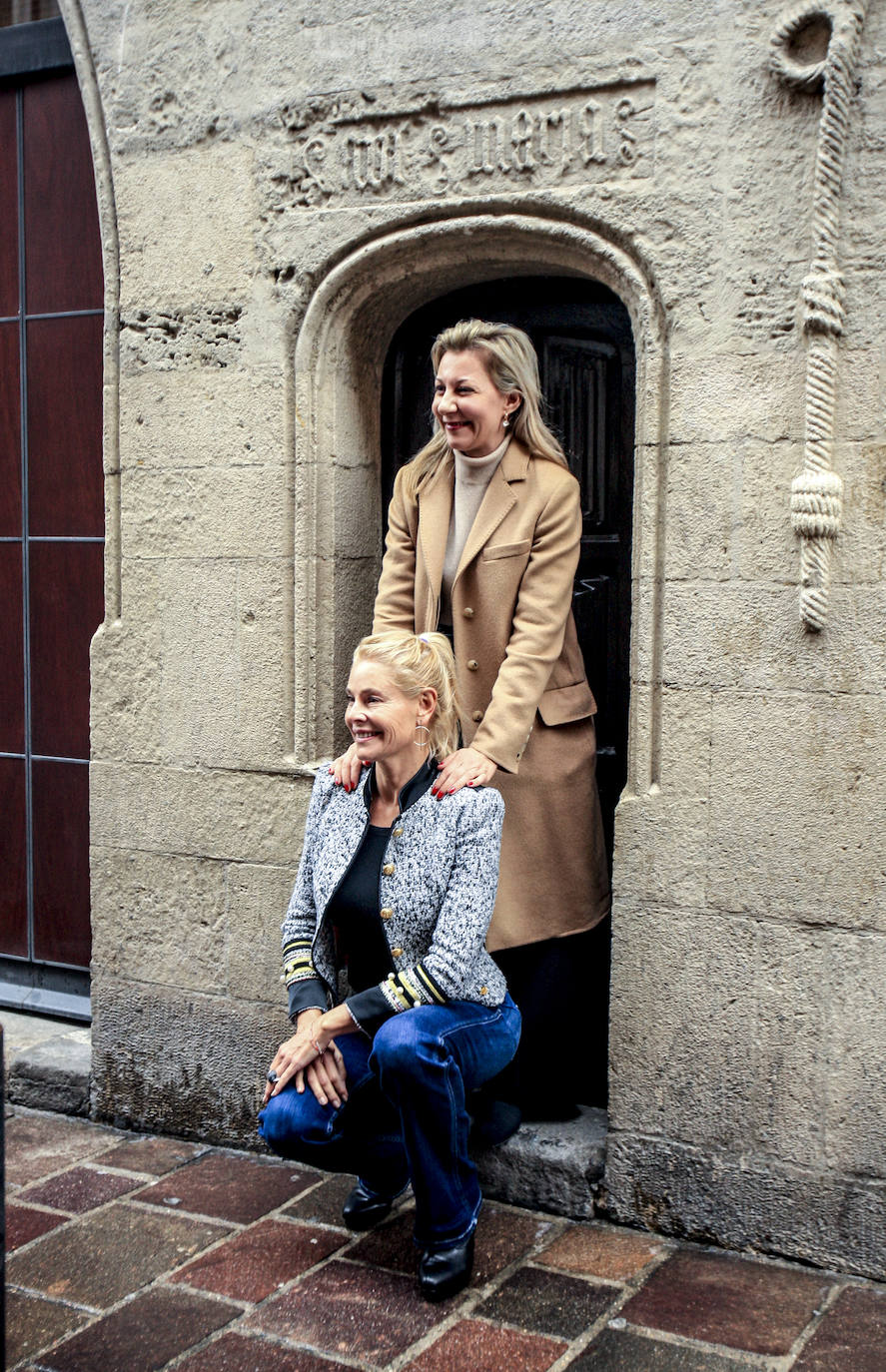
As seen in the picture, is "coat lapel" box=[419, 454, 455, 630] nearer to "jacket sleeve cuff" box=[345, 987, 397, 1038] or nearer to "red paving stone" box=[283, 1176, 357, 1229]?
"jacket sleeve cuff" box=[345, 987, 397, 1038]

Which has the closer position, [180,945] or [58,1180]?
[58,1180]

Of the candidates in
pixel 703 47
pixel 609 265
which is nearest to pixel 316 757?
pixel 609 265

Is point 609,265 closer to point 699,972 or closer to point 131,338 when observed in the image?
point 131,338

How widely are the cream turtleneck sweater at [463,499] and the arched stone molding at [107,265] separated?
1156 mm

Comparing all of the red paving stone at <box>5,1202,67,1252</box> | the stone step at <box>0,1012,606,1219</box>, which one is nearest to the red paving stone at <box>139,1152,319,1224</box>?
the red paving stone at <box>5,1202,67,1252</box>

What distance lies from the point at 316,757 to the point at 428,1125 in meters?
1.26

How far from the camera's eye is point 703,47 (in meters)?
3.24

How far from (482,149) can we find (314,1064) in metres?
2.35

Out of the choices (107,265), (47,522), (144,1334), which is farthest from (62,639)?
(144,1334)

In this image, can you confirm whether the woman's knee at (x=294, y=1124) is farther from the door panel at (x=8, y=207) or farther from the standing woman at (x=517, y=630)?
the door panel at (x=8, y=207)

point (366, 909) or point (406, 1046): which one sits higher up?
point (366, 909)

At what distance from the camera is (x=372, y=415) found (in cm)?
404

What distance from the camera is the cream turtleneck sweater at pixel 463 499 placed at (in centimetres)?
353

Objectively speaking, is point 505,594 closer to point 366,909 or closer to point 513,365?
point 513,365
